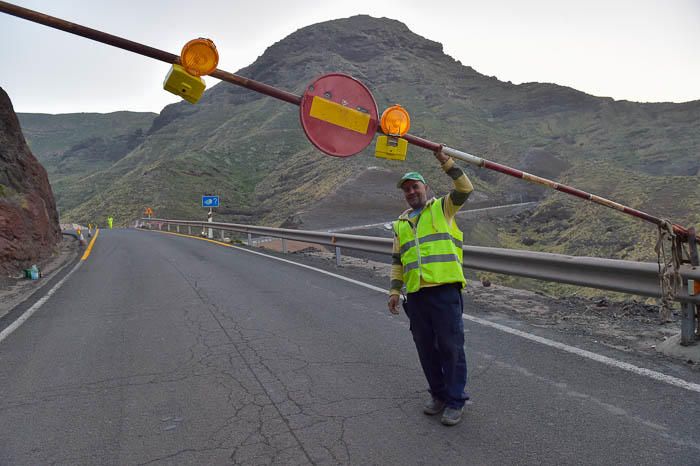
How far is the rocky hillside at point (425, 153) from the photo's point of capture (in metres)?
25.8

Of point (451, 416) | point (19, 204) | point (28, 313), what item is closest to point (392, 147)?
point (451, 416)

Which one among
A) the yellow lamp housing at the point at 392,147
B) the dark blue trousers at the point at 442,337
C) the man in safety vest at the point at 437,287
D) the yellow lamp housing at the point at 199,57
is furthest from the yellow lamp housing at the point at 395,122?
the dark blue trousers at the point at 442,337

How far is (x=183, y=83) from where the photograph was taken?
2.84 meters

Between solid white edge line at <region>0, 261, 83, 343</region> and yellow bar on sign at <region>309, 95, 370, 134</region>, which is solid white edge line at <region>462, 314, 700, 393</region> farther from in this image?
solid white edge line at <region>0, 261, 83, 343</region>

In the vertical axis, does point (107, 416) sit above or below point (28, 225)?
below

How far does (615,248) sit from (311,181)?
32954mm

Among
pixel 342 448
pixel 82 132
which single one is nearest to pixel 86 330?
pixel 342 448

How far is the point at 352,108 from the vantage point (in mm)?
3041

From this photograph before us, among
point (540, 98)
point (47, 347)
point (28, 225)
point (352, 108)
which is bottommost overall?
point (47, 347)

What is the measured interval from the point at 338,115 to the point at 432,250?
113 cm

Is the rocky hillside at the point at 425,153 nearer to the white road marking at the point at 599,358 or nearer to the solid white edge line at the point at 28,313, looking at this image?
the white road marking at the point at 599,358

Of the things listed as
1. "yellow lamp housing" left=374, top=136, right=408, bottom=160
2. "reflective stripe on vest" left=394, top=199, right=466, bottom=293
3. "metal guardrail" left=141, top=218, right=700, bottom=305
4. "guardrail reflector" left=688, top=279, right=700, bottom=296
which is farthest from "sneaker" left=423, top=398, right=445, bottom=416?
"guardrail reflector" left=688, top=279, right=700, bottom=296

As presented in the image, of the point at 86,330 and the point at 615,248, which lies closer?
the point at 86,330

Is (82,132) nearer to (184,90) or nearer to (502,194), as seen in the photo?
(502,194)
